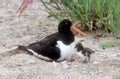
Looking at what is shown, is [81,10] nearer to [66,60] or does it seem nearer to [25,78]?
[66,60]

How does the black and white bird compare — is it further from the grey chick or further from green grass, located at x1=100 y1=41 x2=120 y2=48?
green grass, located at x1=100 y1=41 x2=120 y2=48

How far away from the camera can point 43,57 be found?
607cm

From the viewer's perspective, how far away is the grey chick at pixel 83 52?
577 cm

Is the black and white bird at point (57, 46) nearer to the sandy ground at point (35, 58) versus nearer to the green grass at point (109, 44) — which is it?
the sandy ground at point (35, 58)

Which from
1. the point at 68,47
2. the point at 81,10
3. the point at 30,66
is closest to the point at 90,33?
the point at 81,10

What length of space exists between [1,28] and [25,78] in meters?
2.37

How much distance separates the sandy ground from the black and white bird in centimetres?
12

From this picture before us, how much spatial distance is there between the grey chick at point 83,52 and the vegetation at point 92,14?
2.17 feet

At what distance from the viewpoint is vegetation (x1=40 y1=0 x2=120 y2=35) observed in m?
6.51

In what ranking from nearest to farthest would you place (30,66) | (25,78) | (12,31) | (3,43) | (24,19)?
(25,78), (30,66), (3,43), (12,31), (24,19)

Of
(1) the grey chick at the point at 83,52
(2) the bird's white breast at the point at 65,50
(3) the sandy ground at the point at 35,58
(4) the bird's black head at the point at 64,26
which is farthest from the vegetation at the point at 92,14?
(2) the bird's white breast at the point at 65,50

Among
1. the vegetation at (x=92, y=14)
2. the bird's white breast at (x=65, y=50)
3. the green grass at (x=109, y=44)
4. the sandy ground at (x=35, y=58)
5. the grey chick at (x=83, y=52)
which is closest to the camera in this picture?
the sandy ground at (x=35, y=58)

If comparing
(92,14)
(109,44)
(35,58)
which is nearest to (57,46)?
(35,58)

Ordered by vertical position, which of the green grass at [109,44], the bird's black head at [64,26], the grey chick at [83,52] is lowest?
the green grass at [109,44]
